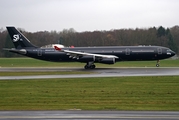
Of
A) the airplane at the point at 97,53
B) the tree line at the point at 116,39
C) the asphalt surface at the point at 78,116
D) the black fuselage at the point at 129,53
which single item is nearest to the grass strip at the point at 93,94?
the asphalt surface at the point at 78,116

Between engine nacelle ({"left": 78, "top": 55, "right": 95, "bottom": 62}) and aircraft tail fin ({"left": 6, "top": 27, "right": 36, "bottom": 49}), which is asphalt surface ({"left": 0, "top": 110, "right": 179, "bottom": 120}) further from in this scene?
aircraft tail fin ({"left": 6, "top": 27, "right": 36, "bottom": 49})

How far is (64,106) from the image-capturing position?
19.4 m

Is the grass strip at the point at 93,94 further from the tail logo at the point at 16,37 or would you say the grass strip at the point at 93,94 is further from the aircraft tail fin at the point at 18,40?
the tail logo at the point at 16,37

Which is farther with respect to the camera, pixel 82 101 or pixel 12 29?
pixel 12 29

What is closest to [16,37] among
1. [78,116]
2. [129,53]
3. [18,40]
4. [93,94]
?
[18,40]

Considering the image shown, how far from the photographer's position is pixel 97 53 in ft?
167

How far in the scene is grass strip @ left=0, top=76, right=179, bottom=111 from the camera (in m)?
19.5

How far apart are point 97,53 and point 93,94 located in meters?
27.1

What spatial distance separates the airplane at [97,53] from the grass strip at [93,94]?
17253mm

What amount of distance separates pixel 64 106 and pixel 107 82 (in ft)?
37.3

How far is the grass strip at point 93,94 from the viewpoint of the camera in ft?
64.1

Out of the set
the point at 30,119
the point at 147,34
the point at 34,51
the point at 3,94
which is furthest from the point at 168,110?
the point at 147,34

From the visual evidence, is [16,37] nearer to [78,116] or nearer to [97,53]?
[97,53]

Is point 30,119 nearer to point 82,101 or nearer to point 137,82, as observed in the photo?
point 82,101
